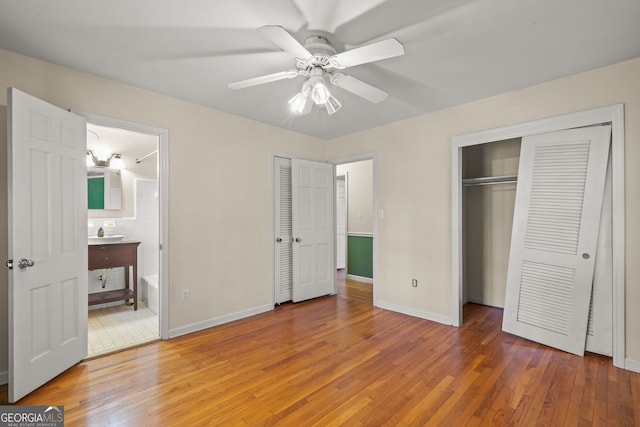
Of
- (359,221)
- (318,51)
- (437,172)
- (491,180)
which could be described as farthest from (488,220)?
(318,51)

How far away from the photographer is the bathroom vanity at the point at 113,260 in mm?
3711

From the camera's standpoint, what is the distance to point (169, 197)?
123 inches

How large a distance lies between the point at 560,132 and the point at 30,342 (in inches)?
184

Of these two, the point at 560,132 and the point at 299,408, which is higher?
the point at 560,132

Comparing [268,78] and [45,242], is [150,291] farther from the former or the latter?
[268,78]

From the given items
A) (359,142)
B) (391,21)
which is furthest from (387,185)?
(391,21)

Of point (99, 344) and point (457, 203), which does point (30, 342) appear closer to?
point (99, 344)

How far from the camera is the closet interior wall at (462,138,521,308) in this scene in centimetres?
390

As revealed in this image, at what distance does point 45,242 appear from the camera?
2225 millimetres

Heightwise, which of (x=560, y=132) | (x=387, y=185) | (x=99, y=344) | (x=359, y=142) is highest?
(x=359, y=142)

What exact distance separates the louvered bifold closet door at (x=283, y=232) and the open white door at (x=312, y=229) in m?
0.09

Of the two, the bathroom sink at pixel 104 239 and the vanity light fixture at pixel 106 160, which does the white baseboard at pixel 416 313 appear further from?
the vanity light fixture at pixel 106 160

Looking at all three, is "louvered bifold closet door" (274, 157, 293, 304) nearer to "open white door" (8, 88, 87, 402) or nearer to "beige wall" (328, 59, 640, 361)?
"beige wall" (328, 59, 640, 361)

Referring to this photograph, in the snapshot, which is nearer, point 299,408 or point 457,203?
point 299,408
